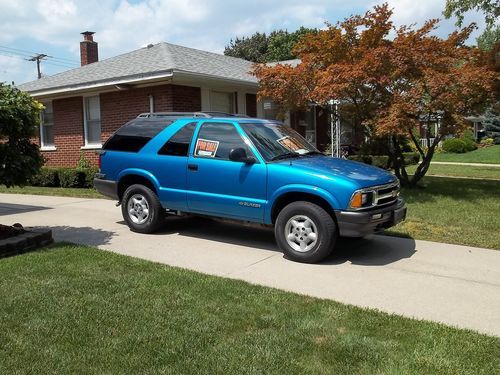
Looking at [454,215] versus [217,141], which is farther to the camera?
[454,215]

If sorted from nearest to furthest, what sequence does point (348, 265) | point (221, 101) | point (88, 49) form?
point (348, 265) → point (221, 101) → point (88, 49)

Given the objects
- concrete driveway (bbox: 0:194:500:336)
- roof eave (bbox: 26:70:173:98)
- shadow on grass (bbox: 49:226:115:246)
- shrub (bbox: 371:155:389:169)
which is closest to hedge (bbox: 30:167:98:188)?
roof eave (bbox: 26:70:173:98)

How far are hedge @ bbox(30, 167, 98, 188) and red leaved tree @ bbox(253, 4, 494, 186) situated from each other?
6.09 meters

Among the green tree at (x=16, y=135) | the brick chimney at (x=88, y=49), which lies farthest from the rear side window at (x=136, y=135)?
the brick chimney at (x=88, y=49)

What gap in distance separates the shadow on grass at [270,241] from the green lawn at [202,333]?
180 cm

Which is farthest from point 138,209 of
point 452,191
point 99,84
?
point 452,191

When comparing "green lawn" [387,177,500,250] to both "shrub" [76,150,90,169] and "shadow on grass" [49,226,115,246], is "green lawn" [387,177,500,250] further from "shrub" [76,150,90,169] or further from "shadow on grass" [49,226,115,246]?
"shrub" [76,150,90,169]

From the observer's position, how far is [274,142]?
698 cm

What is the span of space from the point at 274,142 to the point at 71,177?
31.8 ft

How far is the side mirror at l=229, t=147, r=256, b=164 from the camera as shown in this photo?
6574 mm

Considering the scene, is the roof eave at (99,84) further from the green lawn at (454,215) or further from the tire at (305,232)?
the tire at (305,232)

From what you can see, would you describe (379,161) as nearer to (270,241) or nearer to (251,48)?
(270,241)

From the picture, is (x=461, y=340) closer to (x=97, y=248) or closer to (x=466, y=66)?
(x=97, y=248)

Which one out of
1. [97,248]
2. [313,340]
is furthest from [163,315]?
[97,248]
